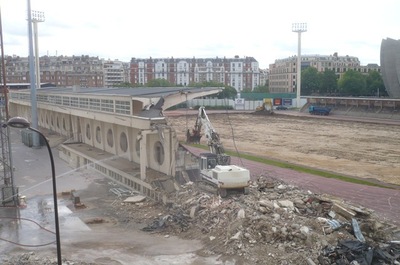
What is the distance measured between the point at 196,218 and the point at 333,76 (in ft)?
322

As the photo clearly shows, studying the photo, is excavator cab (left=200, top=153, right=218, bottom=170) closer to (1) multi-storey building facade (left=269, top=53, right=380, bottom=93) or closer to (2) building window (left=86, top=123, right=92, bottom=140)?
(2) building window (left=86, top=123, right=92, bottom=140)

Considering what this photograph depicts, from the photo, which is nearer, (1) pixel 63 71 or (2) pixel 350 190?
(2) pixel 350 190

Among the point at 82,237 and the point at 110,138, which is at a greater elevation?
the point at 110,138

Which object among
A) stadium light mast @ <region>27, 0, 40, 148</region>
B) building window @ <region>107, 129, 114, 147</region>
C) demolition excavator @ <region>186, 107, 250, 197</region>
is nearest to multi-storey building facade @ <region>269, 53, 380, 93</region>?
stadium light mast @ <region>27, 0, 40, 148</region>

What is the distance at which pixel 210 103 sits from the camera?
91.0m

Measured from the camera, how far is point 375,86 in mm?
101250

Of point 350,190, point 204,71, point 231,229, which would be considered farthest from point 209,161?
point 204,71

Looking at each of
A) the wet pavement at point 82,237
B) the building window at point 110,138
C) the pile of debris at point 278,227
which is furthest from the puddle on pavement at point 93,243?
the building window at point 110,138

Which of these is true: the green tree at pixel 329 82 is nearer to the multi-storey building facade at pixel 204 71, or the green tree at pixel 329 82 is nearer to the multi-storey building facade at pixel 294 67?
the multi-storey building facade at pixel 294 67

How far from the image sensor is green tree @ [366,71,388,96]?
10112cm

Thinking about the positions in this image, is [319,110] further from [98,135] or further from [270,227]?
[270,227]

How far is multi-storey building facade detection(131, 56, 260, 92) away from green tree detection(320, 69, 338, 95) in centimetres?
6067

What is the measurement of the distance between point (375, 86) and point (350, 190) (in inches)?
3379

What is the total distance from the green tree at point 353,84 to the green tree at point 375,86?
8.11 ft
